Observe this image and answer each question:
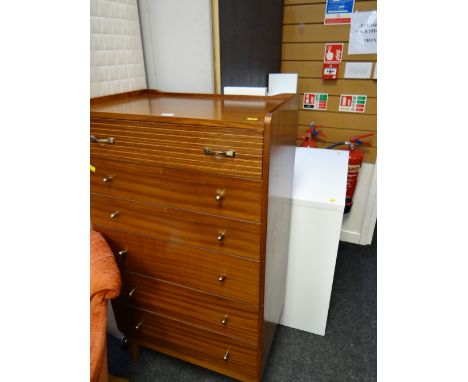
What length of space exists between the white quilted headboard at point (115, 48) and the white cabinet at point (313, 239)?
96 centimetres

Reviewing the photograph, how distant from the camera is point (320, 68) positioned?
2234mm

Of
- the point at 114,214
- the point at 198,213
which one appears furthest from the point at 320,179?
the point at 114,214

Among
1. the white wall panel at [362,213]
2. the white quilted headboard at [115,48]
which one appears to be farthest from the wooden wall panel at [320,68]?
the white quilted headboard at [115,48]

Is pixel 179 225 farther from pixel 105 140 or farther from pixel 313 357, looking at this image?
pixel 313 357

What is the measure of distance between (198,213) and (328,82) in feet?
5.36

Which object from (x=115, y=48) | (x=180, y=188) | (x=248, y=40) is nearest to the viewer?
(x=180, y=188)

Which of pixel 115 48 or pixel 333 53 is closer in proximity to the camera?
pixel 115 48

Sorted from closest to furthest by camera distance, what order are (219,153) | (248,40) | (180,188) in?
(219,153) < (180,188) < (248,40)

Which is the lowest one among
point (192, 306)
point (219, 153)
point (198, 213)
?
point (192, 306)

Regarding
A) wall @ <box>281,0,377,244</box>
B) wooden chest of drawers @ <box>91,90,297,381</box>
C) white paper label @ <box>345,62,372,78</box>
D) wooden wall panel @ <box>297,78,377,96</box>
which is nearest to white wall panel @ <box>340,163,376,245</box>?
wall @ <box>281,0,377,244</box>

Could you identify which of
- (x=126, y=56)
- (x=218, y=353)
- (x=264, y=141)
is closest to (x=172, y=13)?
(x=126, y=56)

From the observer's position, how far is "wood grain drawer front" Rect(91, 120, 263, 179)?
0.95 meters
